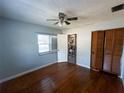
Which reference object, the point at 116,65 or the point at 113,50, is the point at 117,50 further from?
the point at 116,65

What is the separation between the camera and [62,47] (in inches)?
195

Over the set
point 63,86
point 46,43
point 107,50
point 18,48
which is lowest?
point 63,86

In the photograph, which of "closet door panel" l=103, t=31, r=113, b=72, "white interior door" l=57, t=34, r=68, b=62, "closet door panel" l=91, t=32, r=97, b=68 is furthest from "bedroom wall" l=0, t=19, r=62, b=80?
"closet door panel" l=103, t=31, r=113, b=72

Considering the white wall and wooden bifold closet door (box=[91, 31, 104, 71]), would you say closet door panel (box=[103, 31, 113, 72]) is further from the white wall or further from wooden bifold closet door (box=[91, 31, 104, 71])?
the white wall

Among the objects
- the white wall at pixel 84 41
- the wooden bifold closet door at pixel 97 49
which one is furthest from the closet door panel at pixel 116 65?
the white wall at pixel 84 41

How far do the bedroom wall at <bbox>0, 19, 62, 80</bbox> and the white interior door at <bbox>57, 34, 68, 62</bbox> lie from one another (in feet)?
4.32

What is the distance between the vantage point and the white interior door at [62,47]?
4.89 meters

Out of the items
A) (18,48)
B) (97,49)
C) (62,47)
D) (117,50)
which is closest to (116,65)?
(117,50)

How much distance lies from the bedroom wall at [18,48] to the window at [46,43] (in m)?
0.30

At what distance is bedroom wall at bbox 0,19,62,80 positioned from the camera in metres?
2.66

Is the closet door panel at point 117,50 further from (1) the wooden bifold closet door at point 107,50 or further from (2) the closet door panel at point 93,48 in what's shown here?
(2) the closet door panel at point 93,48

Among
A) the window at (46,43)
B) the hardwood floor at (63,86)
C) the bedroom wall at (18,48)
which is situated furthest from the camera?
the window at (46,43)

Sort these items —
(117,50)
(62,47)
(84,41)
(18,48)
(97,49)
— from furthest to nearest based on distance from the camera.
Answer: (62,47)
(84,41)
(97,49)
(18,48)
(117,50)

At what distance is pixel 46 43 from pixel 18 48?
1594 mm
